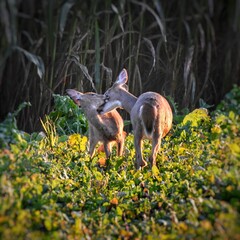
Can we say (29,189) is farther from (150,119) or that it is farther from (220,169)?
(150,119)

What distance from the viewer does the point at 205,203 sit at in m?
4.57

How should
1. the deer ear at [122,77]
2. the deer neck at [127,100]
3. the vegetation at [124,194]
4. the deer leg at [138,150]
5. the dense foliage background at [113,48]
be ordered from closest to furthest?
the vegetation at [124,194]
the dense foliage background at [113,48]
the deer leg at [138,150]
the deer neck at [127,100]
the deer ear at [122,77]

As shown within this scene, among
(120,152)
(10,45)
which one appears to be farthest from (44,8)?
(120,152)

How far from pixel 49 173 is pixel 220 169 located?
5.08ft

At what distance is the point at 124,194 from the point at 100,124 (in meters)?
2.77

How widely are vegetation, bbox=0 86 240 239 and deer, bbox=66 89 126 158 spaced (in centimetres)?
102

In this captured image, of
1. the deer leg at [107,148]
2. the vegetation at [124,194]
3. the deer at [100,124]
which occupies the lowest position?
the deer leg at [107,148]

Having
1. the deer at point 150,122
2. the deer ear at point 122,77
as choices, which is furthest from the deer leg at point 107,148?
the deer ear at point 122,77

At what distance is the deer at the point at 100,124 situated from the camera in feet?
27.9

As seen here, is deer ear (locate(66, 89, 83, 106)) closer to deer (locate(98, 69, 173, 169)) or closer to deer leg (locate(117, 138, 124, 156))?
deer leg (locate(117, 138, 124, 156))

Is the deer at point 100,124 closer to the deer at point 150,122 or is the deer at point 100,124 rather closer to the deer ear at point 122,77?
the deer ear at point 122,77

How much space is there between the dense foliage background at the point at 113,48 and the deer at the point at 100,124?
0.18 m

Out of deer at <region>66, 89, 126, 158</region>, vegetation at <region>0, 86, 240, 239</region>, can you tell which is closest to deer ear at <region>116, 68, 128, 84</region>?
deer at <region>66, 89, 126, 158</region>

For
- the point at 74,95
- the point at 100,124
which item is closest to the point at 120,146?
the point at 100,124
